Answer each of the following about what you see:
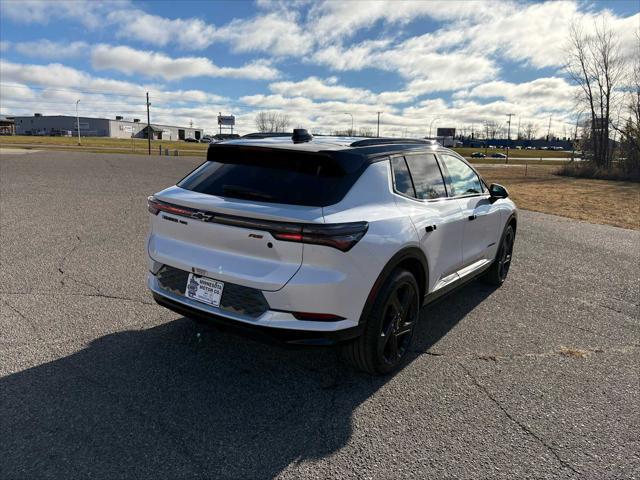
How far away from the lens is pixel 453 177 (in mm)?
4348

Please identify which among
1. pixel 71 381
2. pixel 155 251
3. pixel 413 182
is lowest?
pixel 71 381

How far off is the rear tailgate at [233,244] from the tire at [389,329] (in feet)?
2.35

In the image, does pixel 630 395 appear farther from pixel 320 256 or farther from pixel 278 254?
pixel 278 254

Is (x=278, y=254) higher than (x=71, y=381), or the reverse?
(x=278, y=254)

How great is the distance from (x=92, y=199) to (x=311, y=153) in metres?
9.51

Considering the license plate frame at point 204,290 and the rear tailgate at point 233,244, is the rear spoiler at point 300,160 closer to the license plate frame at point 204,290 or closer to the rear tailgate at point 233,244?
the rear tailgate at point 233,244

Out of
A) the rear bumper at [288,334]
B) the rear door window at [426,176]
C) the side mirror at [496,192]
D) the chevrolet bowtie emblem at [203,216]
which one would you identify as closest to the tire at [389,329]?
the rear bumper at [288,334]

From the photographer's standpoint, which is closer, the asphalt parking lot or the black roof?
the asphalt parking lot

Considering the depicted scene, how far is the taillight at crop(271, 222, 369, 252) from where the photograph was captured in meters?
2.61

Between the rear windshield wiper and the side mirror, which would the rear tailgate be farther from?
the side mirror

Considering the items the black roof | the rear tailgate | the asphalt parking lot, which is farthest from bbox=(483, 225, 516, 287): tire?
the rear tailgate

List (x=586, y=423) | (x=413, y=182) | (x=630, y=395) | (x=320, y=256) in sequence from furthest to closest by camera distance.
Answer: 1. (x=413, y=182)
2. (x=630, y=395)
3. (x=586, y=423)
4. (x=320, y=256)

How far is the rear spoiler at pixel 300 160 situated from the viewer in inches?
117

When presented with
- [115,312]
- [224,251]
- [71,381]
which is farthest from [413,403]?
[115,312]
